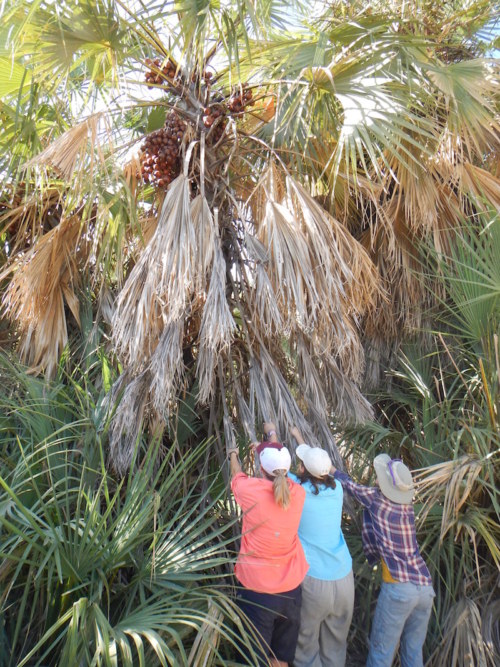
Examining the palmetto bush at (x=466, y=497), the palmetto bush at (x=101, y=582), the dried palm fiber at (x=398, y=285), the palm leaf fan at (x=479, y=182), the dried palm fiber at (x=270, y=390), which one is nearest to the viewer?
the palmetto bush at (x=101, y=582)

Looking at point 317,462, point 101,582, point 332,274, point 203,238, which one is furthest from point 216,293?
point 101,582

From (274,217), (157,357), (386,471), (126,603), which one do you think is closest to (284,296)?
(274,217)

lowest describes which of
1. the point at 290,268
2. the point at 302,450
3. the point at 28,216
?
the point at 302,450

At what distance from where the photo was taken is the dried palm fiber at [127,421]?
3281 millimetres

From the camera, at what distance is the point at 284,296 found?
330 centimetres

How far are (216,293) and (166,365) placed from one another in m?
0.48

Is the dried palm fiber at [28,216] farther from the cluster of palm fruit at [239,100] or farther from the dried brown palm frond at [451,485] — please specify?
the dried brown palm frond at [451,485]

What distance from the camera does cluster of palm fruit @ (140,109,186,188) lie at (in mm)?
3666

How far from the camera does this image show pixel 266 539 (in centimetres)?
287

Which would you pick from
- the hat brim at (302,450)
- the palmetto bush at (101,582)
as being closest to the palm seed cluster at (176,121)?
the palmetto bush at (101,582)

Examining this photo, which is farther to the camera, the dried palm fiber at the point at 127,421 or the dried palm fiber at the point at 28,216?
the dried palm fiber at the point at 28,216

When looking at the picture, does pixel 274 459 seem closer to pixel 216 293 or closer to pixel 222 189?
pixel 216 293

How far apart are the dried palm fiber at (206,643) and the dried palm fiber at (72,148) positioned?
2.38 metres

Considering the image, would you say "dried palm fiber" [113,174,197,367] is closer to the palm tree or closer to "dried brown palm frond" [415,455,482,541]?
the palm tree
